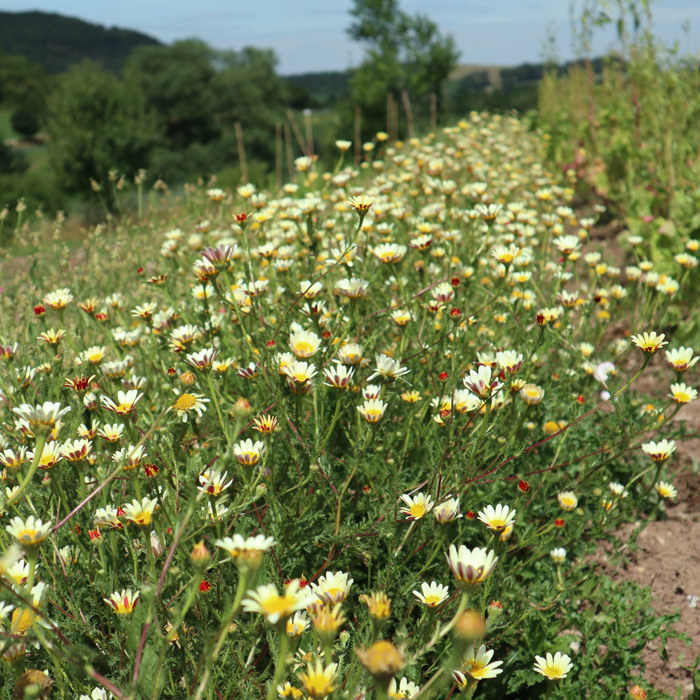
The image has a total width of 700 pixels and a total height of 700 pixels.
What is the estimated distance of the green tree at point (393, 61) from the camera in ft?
131

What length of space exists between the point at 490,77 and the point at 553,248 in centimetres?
8997

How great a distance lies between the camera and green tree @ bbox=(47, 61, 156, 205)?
35.0 metres

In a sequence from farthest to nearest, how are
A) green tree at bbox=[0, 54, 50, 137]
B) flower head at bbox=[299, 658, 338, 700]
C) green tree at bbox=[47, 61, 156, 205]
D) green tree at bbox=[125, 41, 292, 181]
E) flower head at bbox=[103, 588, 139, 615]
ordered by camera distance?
green tree at bbox=[0, 54, 50, 137], green tree at bbox=[125, 41, 292, 181], green tree at bbox=[47, 61, 156, 205], flower head at bbox=[103, 588, 139, 615], flower head at bbox=[299, 658, 338, 700]

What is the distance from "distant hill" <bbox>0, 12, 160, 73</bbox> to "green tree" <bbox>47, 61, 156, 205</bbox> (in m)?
81.7

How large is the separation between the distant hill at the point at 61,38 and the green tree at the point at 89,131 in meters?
81.7

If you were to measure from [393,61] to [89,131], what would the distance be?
21.1 m

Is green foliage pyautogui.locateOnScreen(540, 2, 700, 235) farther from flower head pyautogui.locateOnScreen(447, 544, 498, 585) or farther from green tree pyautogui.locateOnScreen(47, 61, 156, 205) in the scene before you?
green tree pyautogui.locateOnScreen(47, 61, 156, 205)

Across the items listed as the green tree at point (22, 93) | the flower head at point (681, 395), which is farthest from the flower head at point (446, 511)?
the green tree at point (22, 93)

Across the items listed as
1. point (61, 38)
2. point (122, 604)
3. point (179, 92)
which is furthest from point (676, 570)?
point (61, 38)

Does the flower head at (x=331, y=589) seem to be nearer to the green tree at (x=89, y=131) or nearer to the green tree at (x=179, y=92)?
the green tree at (x=89, y=131)

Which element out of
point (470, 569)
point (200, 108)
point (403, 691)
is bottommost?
point (403, 691)

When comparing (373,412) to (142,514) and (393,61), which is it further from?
(393,61)

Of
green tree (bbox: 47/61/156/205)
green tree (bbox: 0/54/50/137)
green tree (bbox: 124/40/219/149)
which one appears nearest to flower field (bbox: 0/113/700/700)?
green tree (bbox: 47/61/156/205)

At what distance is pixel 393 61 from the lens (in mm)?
41094
